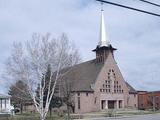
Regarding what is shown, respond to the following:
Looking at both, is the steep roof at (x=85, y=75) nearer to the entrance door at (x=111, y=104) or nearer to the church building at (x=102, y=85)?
the church building at (x=102, y=85)

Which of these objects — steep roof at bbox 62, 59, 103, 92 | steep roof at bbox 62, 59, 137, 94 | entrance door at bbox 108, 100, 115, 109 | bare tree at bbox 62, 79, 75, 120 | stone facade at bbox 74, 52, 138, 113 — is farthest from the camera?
entrance door at bbox 108, 100, 115, 109

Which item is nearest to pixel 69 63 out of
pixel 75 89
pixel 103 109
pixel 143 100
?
pixel 75 89

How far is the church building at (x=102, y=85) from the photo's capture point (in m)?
86.0

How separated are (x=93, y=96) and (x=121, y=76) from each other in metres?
11.5

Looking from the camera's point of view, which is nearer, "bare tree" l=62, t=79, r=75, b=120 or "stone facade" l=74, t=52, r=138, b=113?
"bare tree" l=62, t=79, r=75, b=120

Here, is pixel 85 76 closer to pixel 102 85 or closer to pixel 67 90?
pixel 102 85

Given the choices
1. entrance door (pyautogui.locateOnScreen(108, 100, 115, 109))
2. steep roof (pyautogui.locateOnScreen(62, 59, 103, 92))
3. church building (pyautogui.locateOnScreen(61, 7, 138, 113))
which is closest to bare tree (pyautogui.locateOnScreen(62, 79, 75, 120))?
steep roof (pyautogui.locateOnScreen(62, 59, 103, 92))

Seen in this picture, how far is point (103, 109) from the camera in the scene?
8862cm

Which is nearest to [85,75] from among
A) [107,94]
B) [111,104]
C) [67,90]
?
[107,94]

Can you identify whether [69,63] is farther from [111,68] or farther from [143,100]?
[143,100]

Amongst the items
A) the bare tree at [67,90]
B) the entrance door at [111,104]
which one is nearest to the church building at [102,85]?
the entrance door at [111,104]

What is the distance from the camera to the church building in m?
86.0

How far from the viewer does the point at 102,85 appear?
8931cm

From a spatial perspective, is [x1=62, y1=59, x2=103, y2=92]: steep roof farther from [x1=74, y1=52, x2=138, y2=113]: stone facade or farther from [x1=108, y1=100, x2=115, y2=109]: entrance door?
[x1=108, y1=100, x2=115, y2=109]: entrance door
